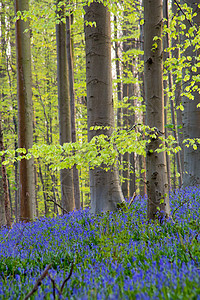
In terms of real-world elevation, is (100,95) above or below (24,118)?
above

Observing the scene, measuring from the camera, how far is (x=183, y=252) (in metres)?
2.79

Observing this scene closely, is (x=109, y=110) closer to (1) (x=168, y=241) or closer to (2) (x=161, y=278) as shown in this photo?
(1) (x=168, y=241)

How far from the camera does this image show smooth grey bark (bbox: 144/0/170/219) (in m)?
4.29

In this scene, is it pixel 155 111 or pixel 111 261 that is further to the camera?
pixel 155 111

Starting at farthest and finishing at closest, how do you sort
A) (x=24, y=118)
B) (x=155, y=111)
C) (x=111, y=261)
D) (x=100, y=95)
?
(x=24, y=118) → (x=100, y=95) → (x=155, y=111) → (x=111, y=261)

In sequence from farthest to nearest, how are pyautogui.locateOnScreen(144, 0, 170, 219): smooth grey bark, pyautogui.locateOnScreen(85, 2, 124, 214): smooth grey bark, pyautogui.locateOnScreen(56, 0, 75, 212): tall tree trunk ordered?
pyautogui.locateOnScreen(56, 0, 75, 212): tall tree trunk
pyautogui.locateOnScreen(85, 2, 124, 214): smooth grey bark
pyautogui.locateOnScreen(144, 0, 170, 219): smooth grey bark

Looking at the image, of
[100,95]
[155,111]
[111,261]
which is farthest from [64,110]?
[111,261]

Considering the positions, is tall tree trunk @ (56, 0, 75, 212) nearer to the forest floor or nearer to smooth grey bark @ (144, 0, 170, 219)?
the forest floor

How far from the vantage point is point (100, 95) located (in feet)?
18.7

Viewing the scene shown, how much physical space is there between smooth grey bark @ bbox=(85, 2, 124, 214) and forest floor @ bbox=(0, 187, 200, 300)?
45 cm

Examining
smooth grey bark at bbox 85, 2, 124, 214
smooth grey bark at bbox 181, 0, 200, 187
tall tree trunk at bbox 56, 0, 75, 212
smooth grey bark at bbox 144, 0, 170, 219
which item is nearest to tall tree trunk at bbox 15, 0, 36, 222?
tall tree trunk at bbox 56, 0, 75, 212

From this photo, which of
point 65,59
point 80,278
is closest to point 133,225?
point 80,278

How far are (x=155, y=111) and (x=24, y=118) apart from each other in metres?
4.71

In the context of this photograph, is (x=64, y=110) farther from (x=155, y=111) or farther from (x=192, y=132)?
(x=155, y=111)
